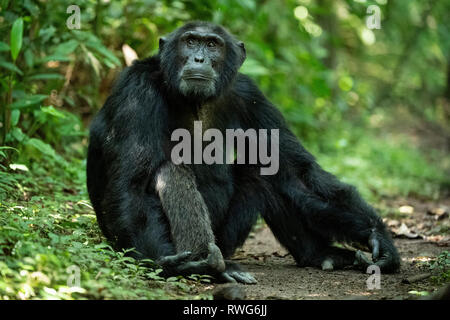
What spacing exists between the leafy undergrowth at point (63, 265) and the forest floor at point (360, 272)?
945 mm

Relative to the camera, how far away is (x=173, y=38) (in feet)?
22.5

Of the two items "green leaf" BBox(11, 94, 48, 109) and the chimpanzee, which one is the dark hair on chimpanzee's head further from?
"green leaf" BBox(11, 94, 48, 109)

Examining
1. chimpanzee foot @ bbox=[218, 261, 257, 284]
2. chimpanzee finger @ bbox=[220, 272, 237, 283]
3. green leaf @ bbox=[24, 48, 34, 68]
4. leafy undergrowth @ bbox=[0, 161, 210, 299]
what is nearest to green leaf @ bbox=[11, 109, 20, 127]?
green leaf @ bbox=[24, 48, 34, 68]

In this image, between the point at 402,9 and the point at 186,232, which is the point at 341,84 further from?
the point at 186,232

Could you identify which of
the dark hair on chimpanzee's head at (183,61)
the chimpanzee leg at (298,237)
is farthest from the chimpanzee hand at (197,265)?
the dark hair on chimpanzee's head at (183,61)

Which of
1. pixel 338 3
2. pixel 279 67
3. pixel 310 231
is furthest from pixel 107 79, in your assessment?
pixel 338 3

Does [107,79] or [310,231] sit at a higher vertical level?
[107,79]

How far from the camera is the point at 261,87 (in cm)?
1360

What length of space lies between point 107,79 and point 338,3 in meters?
8.90

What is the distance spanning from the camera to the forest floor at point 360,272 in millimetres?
5406

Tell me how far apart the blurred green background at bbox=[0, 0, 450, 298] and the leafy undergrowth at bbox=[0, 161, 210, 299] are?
0.03m

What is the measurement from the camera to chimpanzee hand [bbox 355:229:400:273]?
6.33 metres

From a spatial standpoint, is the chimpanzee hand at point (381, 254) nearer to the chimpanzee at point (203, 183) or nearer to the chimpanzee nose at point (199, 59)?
the chimpanzee at point (203, 183)
